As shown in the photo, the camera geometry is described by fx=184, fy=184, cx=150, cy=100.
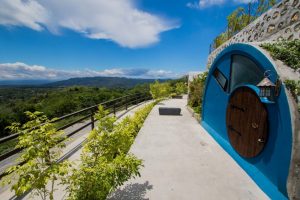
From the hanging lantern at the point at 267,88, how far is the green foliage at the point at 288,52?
426 mm

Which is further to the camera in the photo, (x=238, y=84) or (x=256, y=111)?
(x=238, y=84)

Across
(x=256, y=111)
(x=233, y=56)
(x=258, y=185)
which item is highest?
(x=233, y=56)

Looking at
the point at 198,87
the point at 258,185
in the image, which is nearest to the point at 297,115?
the point at 258,185

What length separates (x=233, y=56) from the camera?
4898 mm

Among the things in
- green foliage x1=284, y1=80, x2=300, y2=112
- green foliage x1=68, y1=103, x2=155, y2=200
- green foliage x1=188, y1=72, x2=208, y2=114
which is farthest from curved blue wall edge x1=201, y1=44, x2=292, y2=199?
green foliage x1=188, y1=72, x2=208, y2=114

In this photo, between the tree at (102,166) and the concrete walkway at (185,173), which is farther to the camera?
the concrete walkway at (185,173)

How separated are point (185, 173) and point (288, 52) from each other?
2.91 meters

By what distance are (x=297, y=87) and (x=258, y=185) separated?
195 centimetres

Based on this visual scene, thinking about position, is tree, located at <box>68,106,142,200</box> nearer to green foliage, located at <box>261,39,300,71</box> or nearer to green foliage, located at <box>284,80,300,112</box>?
green foliage, located at <box>284,80,300,112</box>

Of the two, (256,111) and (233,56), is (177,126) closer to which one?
(233,56)

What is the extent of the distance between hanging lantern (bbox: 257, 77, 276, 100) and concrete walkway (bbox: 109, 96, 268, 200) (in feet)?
5.68

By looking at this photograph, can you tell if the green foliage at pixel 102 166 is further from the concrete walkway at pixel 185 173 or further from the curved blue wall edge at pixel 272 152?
the curved blue wall edge at pixel 272 152

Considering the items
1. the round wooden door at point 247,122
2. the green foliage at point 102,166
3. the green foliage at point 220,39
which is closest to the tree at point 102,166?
the green foliage at point 102,166

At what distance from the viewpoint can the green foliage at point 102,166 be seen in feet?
8.15
